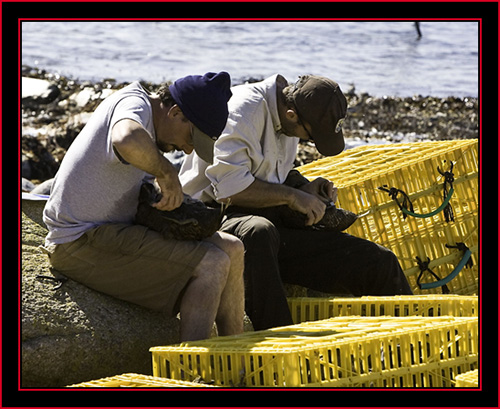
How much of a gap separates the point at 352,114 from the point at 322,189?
7513 millimetres

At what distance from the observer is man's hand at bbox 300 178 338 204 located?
227 inches

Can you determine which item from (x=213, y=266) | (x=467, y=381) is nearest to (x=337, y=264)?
(x=213, y=266)

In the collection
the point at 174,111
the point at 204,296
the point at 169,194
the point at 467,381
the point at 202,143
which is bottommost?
the point at 467,381

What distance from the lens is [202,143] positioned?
15.2ft

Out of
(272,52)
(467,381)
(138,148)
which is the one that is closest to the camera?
(467,381)

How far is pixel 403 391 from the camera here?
3.97m

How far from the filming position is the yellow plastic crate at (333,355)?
3.91 meters

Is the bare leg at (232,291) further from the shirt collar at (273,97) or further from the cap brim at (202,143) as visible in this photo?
the shirt collar at (273,97)

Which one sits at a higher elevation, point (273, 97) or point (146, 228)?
point (273, 97)

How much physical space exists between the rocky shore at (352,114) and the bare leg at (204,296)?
5.67 m

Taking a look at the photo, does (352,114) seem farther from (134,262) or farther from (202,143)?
(134,262)

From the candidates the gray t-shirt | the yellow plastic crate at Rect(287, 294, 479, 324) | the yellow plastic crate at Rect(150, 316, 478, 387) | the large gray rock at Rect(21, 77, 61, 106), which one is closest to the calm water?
the large gray rock at Rect(21, 77, 61, 106)

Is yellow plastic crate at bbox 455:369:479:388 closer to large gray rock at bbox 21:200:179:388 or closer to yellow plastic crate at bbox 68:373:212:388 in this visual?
yellow plastic crate at bbox 68:373:212:388
